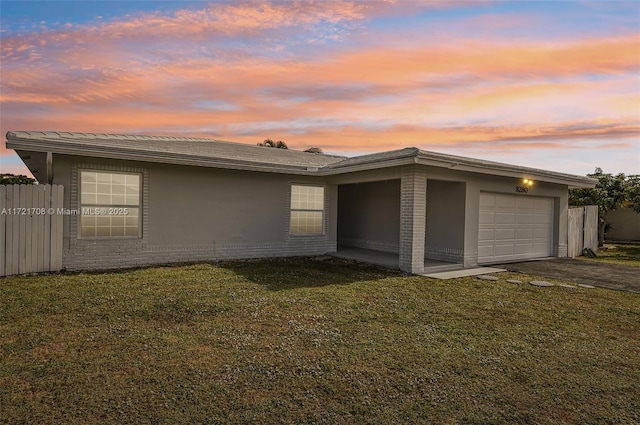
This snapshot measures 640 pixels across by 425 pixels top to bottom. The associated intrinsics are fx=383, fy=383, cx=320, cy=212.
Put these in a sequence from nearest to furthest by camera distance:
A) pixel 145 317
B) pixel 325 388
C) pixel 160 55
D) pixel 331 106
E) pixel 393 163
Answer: pixel 325 388 → pixel 145 317 → pixel 393 163 → pixel 160 55 → pixel 331 106

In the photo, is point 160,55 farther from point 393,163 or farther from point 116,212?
point 393,163

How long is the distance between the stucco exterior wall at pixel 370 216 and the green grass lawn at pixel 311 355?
649 centimetres

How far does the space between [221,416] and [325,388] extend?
0.99 meters

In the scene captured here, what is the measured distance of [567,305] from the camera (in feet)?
22.9

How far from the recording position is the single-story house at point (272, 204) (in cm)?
950

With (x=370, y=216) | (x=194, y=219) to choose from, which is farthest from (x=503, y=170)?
(x=194, y=219)

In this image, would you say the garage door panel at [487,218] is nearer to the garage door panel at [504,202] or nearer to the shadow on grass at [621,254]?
the garage door panel at [504,202]

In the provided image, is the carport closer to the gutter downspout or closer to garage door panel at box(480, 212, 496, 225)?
garage door panel at box(480, 212, 496, 225)

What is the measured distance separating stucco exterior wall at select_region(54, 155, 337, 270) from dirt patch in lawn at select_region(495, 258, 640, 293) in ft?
21.8

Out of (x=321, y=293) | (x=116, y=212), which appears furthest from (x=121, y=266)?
Result: (x=321, y=293)

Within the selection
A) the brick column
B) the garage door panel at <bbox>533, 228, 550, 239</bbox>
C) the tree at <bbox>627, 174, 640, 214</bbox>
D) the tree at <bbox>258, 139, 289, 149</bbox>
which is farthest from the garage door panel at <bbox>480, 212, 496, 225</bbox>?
the tree at <bbox>258, 139, 289, 149</bbox>

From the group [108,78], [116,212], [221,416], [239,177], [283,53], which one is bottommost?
[221,416]

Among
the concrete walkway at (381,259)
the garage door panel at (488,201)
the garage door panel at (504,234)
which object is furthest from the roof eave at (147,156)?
the garage door panel at (504,234)

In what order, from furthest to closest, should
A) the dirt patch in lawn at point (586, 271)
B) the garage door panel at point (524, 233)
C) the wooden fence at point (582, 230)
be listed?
1. the wooden fence at point (582, 230)
2. the garage door panel at point (524, 233)
3. the dirt patch in lawn at point (586, 271)
